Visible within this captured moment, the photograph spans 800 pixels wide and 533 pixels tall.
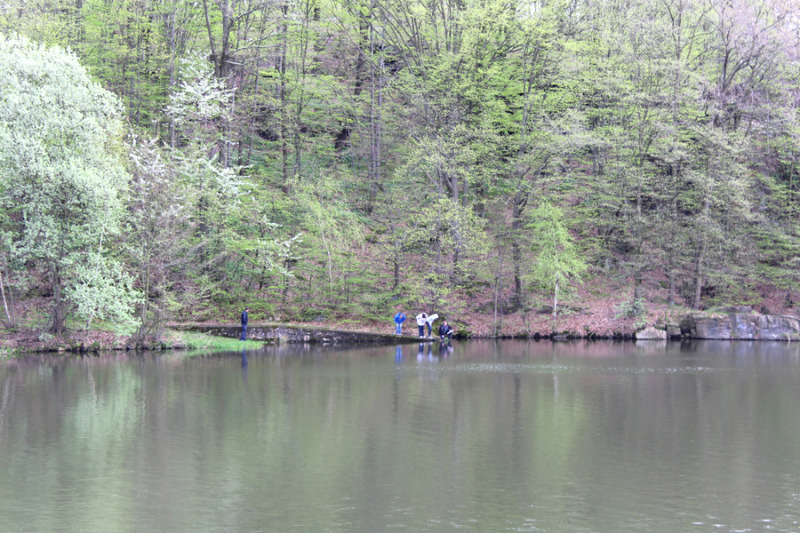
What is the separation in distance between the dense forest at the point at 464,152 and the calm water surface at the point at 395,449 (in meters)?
14.6

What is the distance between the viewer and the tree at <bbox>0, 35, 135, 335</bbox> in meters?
30.4

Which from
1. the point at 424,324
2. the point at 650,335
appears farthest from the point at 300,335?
the point at 650,335

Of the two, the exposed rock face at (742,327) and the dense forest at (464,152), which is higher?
the dense forest at (464,152)

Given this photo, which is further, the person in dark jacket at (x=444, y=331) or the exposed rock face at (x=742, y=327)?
the exposed rock face at (x=742, y=327)

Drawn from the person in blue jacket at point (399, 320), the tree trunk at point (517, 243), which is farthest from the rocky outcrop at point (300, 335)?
the tree trunk at point (517, 243)

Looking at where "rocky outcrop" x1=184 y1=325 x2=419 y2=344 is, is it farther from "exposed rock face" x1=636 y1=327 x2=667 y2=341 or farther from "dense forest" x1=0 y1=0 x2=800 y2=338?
"exposed rock face" x1=636 y1=327 x2=667 y2=341

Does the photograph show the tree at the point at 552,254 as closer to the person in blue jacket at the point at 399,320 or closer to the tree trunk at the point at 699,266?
Result: the tree trunk at the point at 699,266

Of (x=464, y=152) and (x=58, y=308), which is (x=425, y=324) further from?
(x=58, y=308)

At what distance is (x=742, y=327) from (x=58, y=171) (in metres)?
34.8

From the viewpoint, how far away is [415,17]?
4519 centimetres

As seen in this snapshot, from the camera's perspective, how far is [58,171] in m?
30.1

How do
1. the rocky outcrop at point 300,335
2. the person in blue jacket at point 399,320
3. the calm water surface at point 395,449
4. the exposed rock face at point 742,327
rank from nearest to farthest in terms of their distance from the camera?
1. the calm water surface at point 395,449
2. the rocky outcrop at point 300,335
3. the person in blue jacket at point 399,320
4. the exposed rock face at point 742,327

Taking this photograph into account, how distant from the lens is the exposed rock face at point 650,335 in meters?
41.3

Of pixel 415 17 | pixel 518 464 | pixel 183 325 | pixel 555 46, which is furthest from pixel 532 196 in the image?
pixel 518 464
